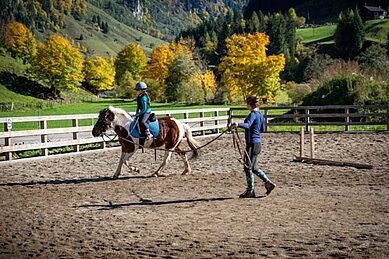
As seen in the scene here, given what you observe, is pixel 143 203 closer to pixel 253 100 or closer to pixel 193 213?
pixel 193 213

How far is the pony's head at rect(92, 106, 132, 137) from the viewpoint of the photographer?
1193cm

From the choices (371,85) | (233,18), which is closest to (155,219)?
(371,85)

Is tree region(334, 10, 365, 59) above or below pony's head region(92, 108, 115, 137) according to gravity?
above

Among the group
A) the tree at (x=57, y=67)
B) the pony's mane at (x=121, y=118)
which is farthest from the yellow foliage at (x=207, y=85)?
the pony's mane at (x=121, y=118)

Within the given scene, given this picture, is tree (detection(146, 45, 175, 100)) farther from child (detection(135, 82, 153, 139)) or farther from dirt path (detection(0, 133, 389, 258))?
child (detection(135, 82, 153, 139))

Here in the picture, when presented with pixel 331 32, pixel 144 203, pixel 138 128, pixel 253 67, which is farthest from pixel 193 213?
pixel 331 32

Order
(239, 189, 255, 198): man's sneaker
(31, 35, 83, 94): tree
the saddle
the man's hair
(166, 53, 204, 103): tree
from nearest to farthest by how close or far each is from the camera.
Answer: the man's hair → (239, 189, 255, 198): man's sneaker → the saddle → (166, 53, 204, 103): tree → (31, 35, 83, 94): tree

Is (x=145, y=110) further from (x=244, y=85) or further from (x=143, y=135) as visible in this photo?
(x=244, y=85)

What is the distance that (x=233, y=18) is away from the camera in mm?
141750

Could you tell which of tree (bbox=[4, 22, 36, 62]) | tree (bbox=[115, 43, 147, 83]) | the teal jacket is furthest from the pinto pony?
tree (bbox=[4, 22, 36, 62])

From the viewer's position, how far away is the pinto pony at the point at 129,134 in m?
11.8

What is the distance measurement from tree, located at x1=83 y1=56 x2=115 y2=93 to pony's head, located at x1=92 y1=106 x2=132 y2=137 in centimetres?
9001

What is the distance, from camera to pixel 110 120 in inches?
472

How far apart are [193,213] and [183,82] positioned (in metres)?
60.5
